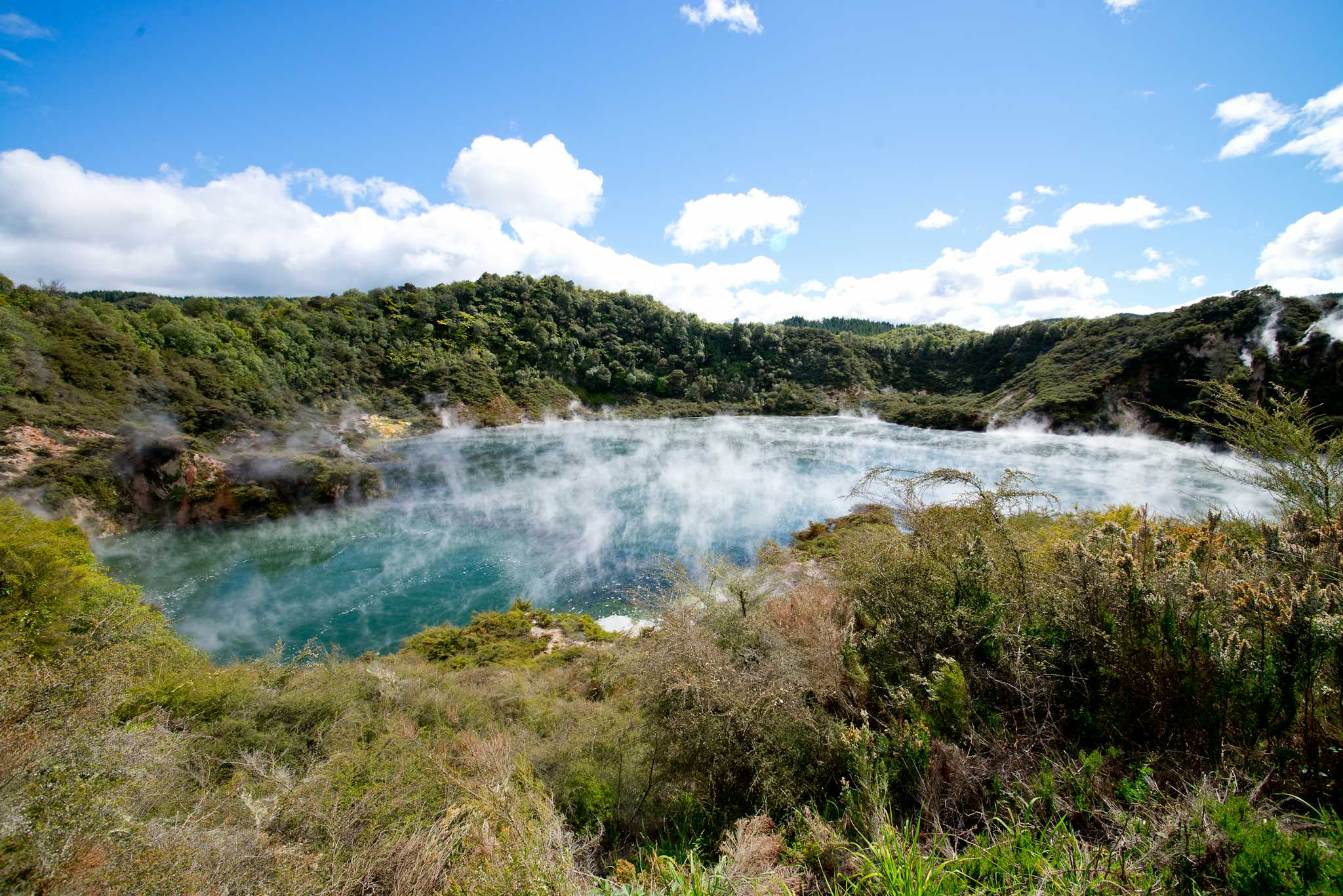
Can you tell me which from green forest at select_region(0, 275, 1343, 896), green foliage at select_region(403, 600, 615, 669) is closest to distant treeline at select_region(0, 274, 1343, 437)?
green foliage at select_region(403, 600, 615, 669)

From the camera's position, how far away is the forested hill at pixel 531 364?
2867cm

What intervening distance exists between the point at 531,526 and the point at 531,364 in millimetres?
49715

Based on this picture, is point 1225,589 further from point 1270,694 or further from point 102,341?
point 102,341

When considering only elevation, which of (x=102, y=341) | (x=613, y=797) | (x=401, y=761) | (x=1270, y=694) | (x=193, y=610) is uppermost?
(x=102, y=341)

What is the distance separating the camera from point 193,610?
53.8 ft

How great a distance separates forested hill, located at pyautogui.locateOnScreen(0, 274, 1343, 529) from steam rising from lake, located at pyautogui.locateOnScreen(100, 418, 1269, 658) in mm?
5088

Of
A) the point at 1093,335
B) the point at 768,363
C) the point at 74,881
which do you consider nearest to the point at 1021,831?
the point at 74,881

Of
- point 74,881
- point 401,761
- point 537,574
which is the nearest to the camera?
point 74,881

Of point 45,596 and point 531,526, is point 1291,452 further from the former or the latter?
point 531,526

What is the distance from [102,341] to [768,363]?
219 ft

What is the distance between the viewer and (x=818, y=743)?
16.3 ft

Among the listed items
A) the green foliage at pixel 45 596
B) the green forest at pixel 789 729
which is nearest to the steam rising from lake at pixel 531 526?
the green forest at pixel 789 729

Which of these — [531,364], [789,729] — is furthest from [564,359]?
[789,729]

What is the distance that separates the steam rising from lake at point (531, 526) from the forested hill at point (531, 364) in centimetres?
509
